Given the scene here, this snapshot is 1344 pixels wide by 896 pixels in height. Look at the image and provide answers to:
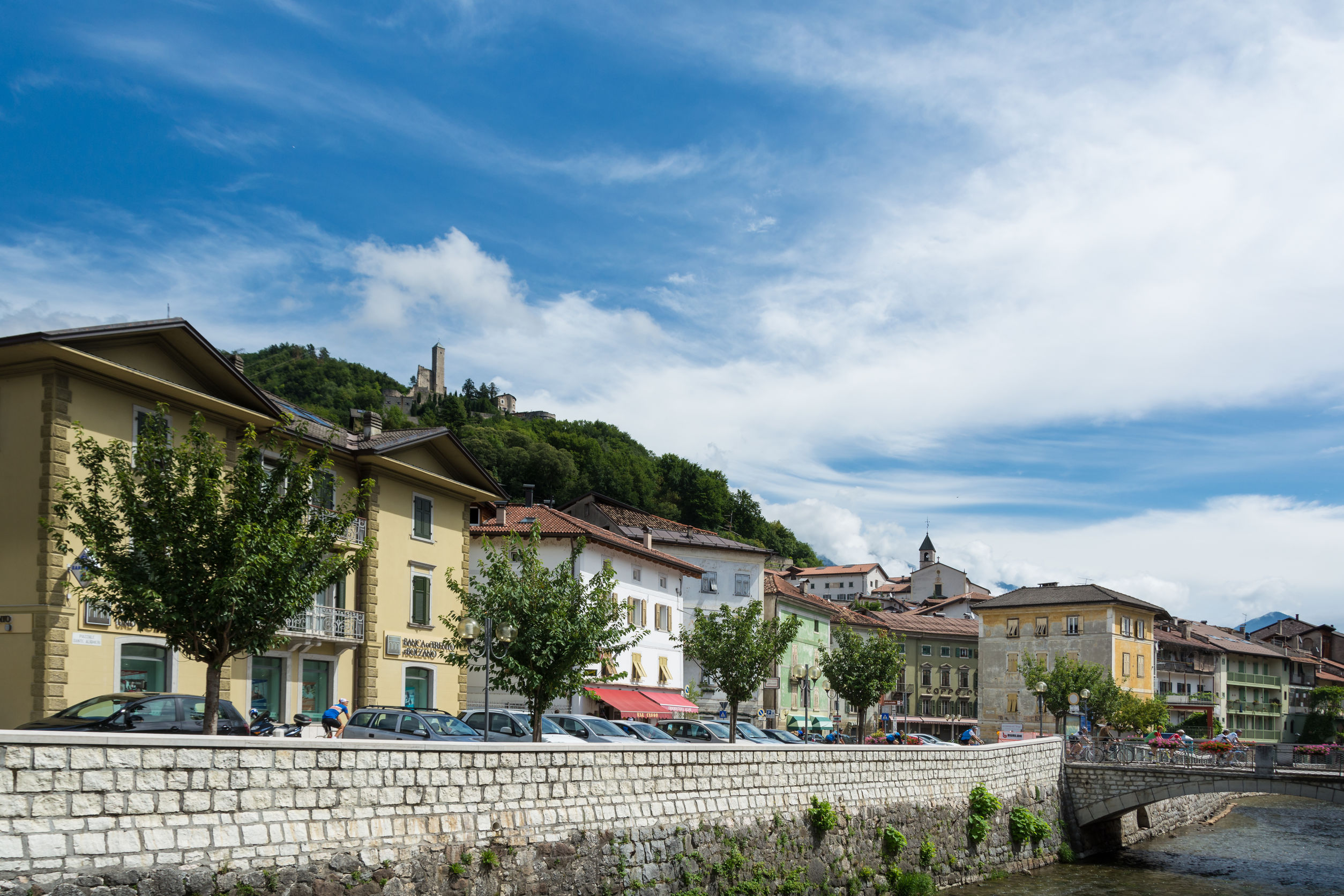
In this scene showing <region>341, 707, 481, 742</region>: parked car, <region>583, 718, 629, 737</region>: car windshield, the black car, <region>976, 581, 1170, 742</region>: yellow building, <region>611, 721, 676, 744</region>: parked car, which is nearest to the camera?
the black car

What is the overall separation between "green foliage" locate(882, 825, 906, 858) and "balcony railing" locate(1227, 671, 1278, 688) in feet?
272

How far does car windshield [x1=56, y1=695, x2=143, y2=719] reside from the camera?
18.3 m

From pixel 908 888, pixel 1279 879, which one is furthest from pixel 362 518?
pixel 1279 879

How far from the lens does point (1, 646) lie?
23.6m

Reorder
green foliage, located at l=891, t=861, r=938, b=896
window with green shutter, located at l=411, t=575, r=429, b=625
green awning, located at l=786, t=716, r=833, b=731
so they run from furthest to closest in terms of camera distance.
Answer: green awning, located at l=786, t=716, r=833, b=731
window with green shutter, located at l=411, t=575, r=429, b=625
green foliage, located at l=891, t=861, r=938, b=896

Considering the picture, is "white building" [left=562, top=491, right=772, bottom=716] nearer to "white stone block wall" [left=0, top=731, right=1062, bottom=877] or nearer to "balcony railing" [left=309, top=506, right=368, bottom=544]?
"balcony railing" [left=309, top=506, right=368, bottom=544]

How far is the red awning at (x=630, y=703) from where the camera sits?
46.1 metres

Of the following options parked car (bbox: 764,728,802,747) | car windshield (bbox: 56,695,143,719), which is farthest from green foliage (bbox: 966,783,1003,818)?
car windshield (bbox: 56,695,143,719)

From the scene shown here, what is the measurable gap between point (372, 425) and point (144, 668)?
14414mm

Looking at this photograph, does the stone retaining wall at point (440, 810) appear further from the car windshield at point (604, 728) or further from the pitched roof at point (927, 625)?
the pitched roof at point (927, 625)

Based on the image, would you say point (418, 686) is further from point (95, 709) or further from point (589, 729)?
point (95, 709)

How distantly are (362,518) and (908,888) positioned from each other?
18720 millimetres

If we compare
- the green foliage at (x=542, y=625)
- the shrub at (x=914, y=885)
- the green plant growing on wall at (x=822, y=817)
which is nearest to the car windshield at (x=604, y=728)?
the green foliage at (x=542, y=625)

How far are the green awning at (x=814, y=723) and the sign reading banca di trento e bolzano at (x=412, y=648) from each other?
30.2 metres
